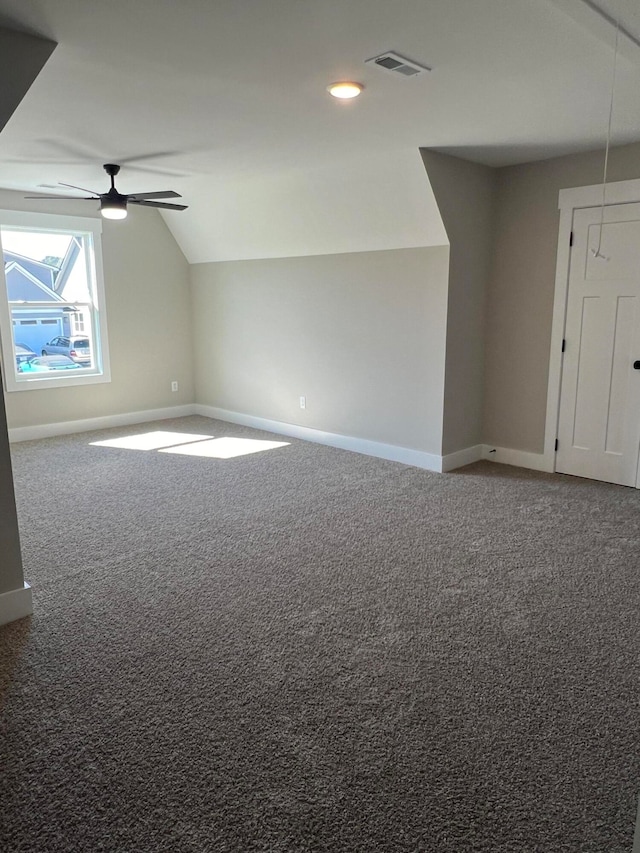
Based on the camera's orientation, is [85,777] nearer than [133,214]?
Yes

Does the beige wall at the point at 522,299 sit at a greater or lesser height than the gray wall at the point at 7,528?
greater

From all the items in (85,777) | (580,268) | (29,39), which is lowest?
(85,777)

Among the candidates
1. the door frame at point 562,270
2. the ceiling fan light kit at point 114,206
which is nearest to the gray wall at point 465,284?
the door frame at point 562,270

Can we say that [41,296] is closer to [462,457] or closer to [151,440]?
[151,440]

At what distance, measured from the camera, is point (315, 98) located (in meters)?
3.11

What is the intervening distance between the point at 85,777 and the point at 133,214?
6.07 metres

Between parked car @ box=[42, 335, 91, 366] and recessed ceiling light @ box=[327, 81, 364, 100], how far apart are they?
4.57 m

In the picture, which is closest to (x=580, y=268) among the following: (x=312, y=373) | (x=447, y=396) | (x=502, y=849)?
(x=447, y=396)

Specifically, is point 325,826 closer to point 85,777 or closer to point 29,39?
point 85,777

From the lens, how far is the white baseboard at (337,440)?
5.22 m

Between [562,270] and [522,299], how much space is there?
0.39 m

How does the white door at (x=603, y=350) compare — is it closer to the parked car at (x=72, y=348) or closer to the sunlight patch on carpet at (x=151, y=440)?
the sunlight patch on carpet at (x=151, y=440)

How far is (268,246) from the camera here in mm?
6207

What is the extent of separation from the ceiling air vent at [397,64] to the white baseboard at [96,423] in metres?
4.98
